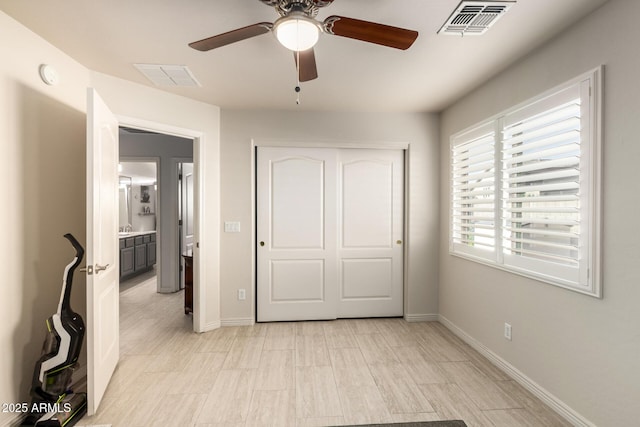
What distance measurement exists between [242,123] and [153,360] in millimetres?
2494

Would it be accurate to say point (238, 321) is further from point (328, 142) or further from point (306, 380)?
point (328, 142)

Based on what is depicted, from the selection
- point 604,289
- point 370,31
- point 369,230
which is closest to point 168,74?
point 370,31

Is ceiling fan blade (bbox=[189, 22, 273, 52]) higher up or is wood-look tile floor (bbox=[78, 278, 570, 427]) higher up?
ceiling fan blade (bbox=[189, 22, 273, 52])

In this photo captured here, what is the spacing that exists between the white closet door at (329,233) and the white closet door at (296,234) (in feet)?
0.04

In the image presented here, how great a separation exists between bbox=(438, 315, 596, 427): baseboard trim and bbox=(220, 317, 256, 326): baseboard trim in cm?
225

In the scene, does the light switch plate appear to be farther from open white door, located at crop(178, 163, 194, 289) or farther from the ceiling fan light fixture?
the ceiling fan light fixture

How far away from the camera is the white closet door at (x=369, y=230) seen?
3.67 meters

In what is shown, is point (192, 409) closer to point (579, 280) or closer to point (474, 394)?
point (474, 394)

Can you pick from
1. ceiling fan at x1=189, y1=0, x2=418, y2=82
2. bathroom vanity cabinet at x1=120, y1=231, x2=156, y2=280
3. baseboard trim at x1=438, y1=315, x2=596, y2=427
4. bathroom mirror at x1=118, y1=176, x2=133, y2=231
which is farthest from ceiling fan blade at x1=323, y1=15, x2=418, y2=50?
bathroom mirror at x1=118, y1=176, x2=133, y2=231

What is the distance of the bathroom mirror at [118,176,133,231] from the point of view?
275 inches

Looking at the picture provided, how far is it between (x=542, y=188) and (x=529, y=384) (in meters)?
1.42

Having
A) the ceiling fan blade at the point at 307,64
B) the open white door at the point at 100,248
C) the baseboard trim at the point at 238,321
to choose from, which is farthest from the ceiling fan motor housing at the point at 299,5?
the baseboard trim at the point at 238,321

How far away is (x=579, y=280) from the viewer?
6.08 ft

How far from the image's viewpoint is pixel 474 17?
1760 mm
